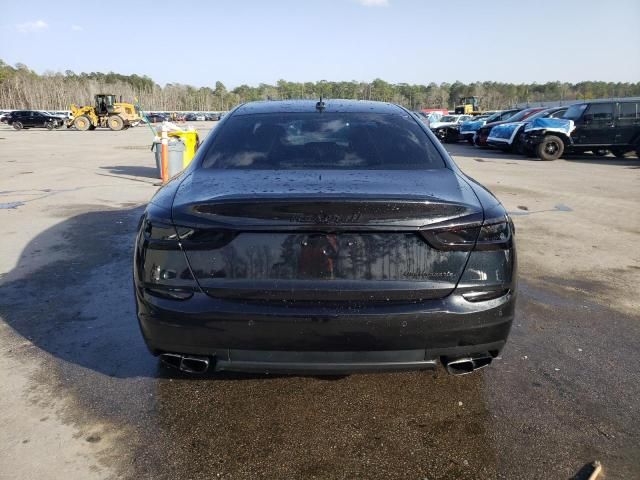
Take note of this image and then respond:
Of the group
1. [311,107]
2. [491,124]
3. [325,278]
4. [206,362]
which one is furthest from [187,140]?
[491,124]

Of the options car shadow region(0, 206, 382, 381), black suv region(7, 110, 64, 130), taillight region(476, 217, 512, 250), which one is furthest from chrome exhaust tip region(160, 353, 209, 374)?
black suv region(7, 110, 64, 130)

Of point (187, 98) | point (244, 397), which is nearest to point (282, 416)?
point (244, 397)

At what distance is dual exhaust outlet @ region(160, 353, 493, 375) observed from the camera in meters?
2.35

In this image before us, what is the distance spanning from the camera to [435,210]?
2.21 metres

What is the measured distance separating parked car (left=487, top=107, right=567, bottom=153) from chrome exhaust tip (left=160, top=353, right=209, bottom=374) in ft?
58.3

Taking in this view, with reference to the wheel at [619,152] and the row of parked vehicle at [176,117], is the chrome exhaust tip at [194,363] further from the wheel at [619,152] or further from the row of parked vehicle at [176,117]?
the row of parked vehicle at [176,117]

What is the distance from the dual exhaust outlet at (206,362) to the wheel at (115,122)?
143 feet

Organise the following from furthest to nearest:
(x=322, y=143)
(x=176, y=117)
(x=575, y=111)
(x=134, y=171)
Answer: (x=176, y=117), (x=575, y=111), (x=134, y=171), (x=322, y=143)

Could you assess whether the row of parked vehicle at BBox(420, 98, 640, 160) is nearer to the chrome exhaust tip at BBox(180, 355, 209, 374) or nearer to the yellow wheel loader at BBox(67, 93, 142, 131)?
the chrome exhaust tip at BBox(180, 355, 209, 374)

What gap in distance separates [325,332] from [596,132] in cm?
1768

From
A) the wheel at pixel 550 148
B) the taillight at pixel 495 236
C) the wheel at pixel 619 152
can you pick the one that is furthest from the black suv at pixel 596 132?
the taillight at pixel 495 236

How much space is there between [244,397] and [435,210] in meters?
1.52

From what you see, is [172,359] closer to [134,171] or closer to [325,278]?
[325,278]

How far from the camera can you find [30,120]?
147 ft
